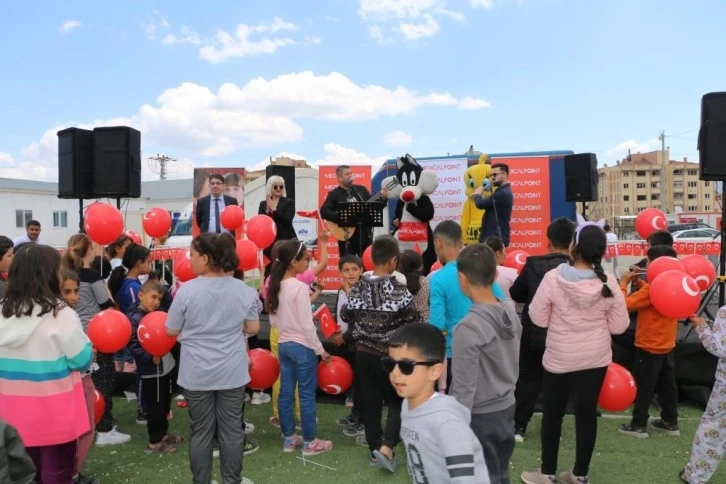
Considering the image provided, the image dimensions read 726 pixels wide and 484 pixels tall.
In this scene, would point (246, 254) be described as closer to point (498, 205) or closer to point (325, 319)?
point (325, 319)

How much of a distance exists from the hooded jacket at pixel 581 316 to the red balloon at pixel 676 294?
642 millimetres

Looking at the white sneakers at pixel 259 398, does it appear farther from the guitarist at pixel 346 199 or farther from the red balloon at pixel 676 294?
the red balloon at pixel 676 294

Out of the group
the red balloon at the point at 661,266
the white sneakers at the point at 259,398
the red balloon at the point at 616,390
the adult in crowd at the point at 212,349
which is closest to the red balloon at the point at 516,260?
the red balloon at the point at 661,266

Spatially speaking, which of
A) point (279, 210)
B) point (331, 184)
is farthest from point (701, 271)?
point (331, 184)

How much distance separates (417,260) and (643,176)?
95.1 metres

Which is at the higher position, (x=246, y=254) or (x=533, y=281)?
(x=246, y=254)

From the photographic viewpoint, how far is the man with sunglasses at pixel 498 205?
262 inches

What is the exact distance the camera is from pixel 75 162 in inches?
249

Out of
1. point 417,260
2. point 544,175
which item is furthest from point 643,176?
point 417,260

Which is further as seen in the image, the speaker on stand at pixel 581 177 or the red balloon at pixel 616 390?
the speaker on stand at pixel 581 177

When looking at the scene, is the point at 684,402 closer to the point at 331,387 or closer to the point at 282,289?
the point at 331,387

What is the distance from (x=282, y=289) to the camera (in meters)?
3.65

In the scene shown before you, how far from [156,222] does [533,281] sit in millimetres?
3634

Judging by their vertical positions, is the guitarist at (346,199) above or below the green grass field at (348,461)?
above
